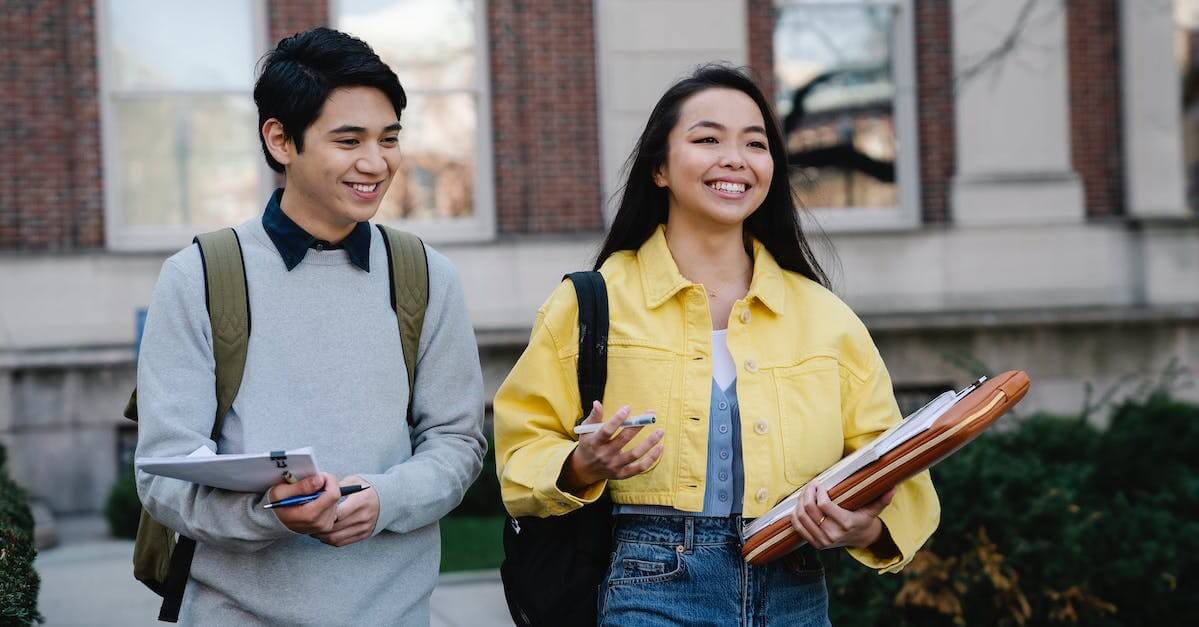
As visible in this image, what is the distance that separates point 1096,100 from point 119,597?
28.1 ft

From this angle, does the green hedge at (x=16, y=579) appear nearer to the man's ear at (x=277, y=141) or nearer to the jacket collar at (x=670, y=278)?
the man's ear at (x=277, y=141)

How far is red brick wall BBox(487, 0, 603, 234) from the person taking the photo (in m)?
10.1

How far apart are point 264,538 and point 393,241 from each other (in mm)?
755

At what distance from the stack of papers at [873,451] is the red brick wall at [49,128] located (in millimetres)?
8221

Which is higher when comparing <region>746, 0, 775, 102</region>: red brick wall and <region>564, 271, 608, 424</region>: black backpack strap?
<region>746, 0, 775, 102</region>: red brick wall

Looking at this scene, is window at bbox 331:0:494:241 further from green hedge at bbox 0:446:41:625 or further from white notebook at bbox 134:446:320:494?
white notebook at bbox 134:446:320:494

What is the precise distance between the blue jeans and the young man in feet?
1.35

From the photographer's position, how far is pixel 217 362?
2.65m

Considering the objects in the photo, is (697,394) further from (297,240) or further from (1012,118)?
(1012,118)

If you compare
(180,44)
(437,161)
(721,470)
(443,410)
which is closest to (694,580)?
(721,470)

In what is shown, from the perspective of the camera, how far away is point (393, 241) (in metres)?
2.94

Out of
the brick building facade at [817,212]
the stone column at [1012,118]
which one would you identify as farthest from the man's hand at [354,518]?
the stone column at [1012,118]

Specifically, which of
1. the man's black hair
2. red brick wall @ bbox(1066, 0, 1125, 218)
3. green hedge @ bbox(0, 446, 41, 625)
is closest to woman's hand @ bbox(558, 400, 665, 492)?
the man's black hair

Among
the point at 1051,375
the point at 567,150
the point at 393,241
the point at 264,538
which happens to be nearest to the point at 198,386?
the point at 264,538
